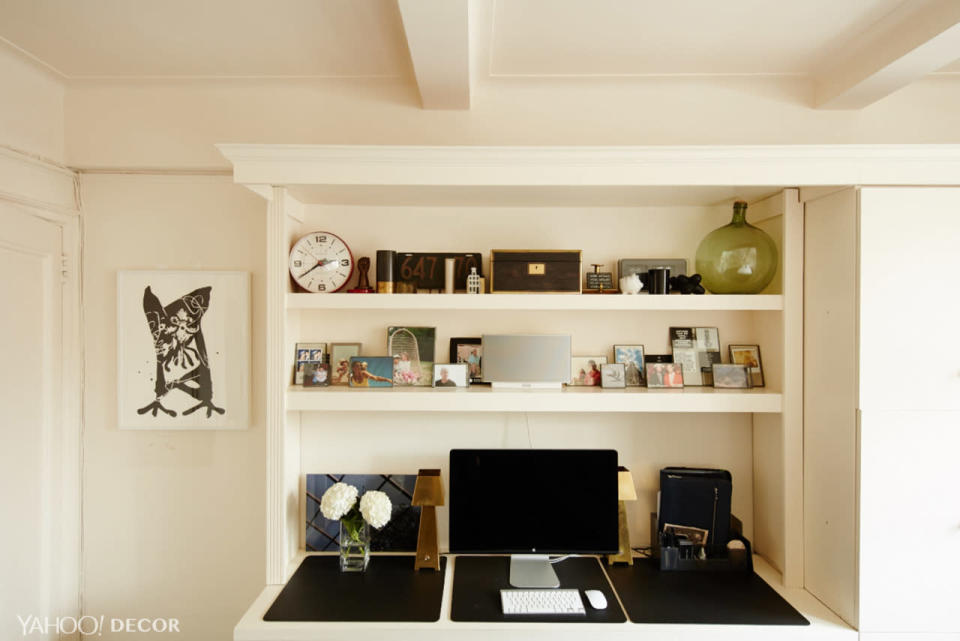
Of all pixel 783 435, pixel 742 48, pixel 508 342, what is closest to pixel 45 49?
pixel 508 342

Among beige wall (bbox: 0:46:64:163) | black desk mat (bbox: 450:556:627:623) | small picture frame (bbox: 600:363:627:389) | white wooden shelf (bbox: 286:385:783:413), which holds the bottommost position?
black desk mat (bbox: 450:556:627:623)

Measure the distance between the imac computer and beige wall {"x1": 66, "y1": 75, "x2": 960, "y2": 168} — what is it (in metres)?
1.19

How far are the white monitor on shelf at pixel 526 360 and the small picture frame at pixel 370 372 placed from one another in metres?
0.37

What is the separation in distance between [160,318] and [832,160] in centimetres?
247

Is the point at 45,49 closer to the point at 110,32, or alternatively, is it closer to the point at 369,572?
the point at 110,32

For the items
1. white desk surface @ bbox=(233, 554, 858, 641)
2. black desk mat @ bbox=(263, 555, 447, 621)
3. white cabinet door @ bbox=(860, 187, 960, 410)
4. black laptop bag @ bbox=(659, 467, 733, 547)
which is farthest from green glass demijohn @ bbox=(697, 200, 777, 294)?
black desk mat @ bbox=(263, 555, 447, 621)

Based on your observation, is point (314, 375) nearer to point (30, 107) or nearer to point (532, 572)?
point (532, 572)

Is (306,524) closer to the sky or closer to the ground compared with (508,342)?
closer to the ground

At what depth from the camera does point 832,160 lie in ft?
5.50

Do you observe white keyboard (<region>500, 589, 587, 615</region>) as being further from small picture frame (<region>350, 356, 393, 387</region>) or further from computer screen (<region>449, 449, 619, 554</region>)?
small picture frame (<region>350, 356, 393, 387</region>)

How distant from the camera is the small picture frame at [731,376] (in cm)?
198

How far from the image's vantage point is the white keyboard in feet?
5.36

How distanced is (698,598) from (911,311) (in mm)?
1094

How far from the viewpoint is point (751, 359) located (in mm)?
2039
